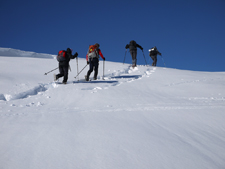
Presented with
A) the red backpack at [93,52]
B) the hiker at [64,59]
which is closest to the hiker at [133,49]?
the red backpack at [93,52]

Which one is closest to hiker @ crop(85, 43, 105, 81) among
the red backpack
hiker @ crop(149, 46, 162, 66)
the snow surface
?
the red backpack

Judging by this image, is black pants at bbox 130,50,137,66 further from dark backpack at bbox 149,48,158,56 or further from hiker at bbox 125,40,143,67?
dark backpack at bbox 149,48,158,56

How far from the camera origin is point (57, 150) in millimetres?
1881

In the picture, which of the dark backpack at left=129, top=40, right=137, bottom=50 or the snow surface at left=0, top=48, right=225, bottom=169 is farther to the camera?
the dark backpack at left=129, top=40, right=137, bottom=50

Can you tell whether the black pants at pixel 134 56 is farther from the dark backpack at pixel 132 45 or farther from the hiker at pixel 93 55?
the hiker at pixel 93 55

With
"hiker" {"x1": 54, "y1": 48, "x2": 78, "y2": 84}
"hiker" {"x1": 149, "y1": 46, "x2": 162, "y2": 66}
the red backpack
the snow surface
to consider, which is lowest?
the snow surface

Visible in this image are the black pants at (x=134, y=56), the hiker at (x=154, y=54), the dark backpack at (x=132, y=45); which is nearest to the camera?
the dark backpack at (x=132, y=45)

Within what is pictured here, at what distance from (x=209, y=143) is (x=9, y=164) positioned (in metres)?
2.15

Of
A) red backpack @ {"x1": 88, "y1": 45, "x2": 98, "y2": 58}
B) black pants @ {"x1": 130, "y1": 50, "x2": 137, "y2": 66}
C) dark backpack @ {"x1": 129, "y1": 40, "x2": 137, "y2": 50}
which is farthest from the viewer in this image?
black pants @ {"x1": 130, "y1": 50, "x2": 137, "y2": 66}

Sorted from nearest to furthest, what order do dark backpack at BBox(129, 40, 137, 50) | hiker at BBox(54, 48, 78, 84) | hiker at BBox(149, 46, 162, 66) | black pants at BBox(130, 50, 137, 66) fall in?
hiker at BBox(54, 48, 78, 84) → dark backpack at BBox(129, 40, 137, 50) → black pants at BBox(130, 50, 137, 66) → hiker at BBox(149, 46, 162, 66)

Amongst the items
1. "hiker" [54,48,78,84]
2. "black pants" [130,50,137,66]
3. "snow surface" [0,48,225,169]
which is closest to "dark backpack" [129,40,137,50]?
"black pants" [130,50,137,66]

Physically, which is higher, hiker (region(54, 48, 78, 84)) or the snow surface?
hiker (region(54, 48, 78, 84))

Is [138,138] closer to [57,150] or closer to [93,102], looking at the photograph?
[57,150]

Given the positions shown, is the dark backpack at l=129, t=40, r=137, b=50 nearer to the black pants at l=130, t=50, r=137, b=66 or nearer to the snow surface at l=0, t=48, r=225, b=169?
the black pants at l=130, t=50, r=137, b=66
